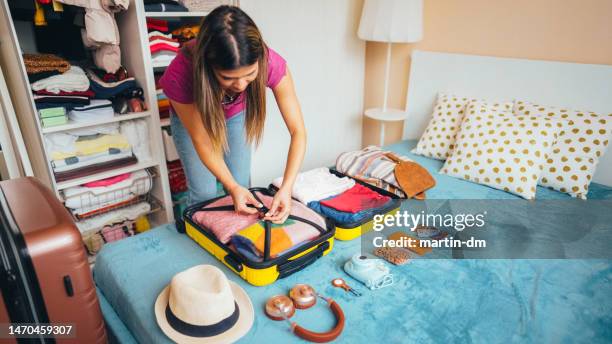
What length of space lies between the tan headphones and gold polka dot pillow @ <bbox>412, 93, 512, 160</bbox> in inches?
53.5

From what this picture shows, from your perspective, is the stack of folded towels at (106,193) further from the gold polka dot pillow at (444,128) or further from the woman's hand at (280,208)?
the gold polka dot pillow at (444,128)

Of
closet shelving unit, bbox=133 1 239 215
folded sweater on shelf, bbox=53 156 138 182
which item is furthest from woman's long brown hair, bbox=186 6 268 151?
folded sweater on shelf, bbox=53 156 138 182

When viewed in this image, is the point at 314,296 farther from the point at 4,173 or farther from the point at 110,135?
the point at 4,173

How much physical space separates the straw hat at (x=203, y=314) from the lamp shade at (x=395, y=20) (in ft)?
5.91

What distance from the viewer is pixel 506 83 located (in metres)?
2.22

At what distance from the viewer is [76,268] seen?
3.15ft

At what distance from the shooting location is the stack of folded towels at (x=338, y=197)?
1552mm

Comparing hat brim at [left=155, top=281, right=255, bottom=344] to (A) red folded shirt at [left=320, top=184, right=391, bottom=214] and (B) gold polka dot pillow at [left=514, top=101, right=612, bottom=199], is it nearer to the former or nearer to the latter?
(A) red folded shirt at [left=320, top=184, right=391, bottom=214]

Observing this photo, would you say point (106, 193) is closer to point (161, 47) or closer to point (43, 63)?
point (43, 63)

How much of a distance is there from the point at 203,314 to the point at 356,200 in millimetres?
832

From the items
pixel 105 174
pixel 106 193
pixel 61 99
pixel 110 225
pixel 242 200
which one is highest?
pixel 61 99

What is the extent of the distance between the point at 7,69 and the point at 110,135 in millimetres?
514

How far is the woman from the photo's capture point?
118 centimetres

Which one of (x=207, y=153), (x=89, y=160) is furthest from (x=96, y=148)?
(x=207, y=153)
